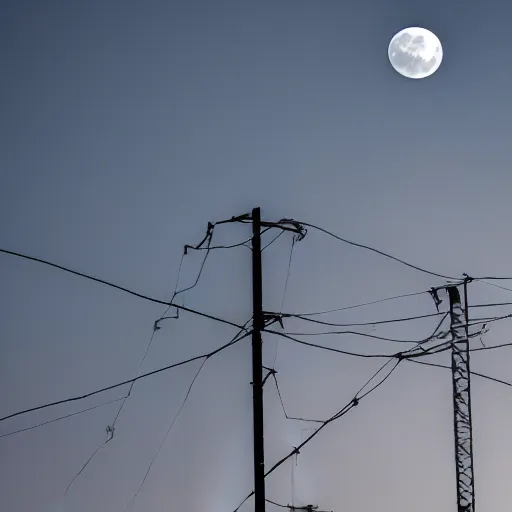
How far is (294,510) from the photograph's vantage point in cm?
1120

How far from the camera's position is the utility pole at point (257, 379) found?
7.77 meters

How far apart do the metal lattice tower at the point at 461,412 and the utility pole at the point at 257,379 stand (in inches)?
128

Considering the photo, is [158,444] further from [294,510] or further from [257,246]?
[257,246]

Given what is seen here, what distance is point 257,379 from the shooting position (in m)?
7.99

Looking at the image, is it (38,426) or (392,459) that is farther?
(392,459)

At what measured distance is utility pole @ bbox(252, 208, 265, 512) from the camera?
7.77m

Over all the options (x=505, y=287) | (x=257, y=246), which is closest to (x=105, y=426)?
(x=257, y=246)

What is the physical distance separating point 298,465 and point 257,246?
19.0 ft

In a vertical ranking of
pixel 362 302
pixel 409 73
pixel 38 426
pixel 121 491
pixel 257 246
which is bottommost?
pixel 121 491

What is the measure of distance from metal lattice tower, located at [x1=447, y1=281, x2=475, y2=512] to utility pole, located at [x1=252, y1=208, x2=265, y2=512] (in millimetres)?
3259

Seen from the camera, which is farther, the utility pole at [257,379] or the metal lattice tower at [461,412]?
the metal lattice tower at [461,412]

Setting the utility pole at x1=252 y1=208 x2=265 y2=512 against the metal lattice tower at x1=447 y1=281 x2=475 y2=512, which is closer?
the utility pole at x1=252 y1=208 x2=265 y2=512

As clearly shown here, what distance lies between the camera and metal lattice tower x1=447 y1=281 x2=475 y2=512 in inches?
351

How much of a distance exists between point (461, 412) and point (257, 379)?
→ 12.0 feet
